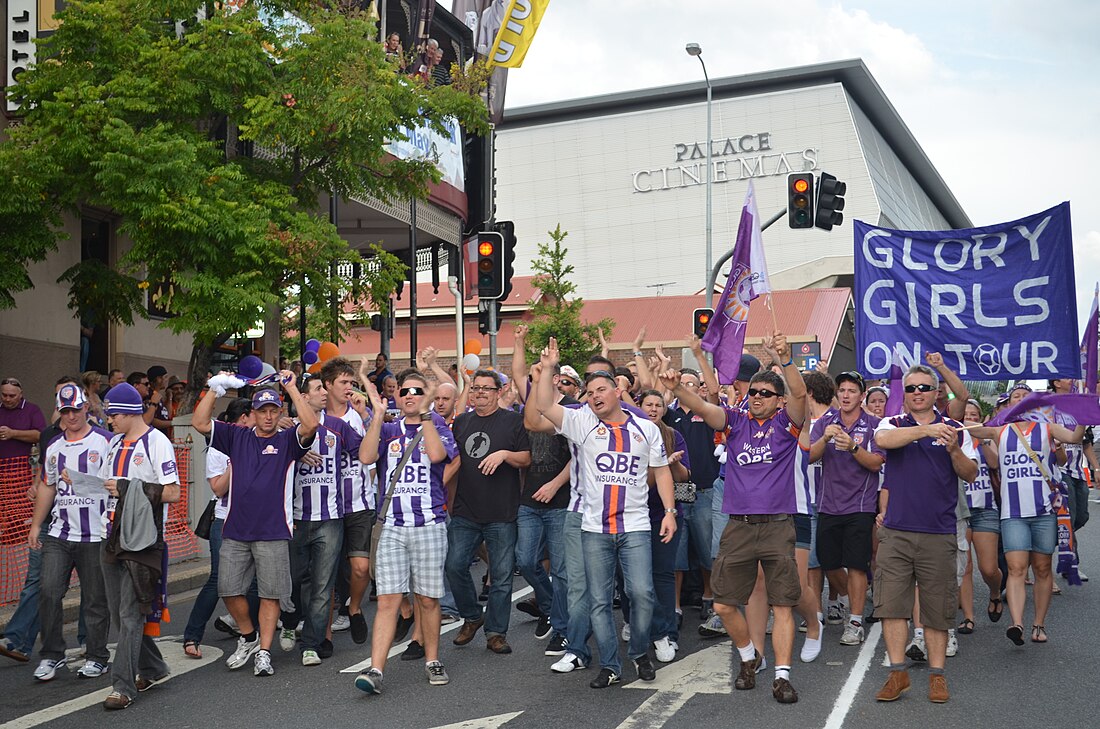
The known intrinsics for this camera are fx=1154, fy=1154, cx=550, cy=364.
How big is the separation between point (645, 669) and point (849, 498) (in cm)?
231

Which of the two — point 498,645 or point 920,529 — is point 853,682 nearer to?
point 920,529

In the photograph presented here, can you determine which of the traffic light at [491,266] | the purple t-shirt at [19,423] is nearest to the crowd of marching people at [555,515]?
the purple t-shirt at [19,423]

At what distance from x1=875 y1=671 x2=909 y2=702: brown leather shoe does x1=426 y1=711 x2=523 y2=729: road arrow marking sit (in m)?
2.13

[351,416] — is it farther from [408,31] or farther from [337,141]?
[408,31]

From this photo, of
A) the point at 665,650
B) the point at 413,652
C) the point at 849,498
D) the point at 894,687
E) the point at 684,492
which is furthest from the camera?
the point at 684,492

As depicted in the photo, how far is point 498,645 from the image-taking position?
8.25 metres

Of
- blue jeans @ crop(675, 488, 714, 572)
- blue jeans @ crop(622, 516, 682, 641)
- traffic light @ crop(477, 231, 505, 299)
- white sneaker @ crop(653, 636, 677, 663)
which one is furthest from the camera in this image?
traffic light @ crop(477, 231, 505, 299)

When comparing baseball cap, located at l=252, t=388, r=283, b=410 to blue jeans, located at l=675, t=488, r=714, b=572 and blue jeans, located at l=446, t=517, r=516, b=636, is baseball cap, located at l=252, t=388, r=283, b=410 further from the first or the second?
blue jeans, located at l=675, t=488, r=714, b=572

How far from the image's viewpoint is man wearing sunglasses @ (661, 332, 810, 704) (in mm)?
7035

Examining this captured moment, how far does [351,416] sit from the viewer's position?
9.02m

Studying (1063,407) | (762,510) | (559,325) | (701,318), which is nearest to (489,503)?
(762,510)

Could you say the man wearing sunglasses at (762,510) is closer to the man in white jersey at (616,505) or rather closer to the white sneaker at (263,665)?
the man in white jersey at (616,505)

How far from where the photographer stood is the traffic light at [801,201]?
59.4ft

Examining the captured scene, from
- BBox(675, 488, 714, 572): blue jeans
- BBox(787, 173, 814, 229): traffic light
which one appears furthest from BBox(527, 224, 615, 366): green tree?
BBox(675, 488, 714, 572): blue jeans
